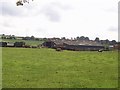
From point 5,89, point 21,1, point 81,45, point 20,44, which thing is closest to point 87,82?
point 5,89

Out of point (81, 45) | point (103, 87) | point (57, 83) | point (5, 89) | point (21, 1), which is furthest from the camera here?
point (81, 45)

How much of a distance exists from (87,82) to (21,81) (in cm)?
494

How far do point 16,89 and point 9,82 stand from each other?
310cm

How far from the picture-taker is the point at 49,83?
72.9 feet

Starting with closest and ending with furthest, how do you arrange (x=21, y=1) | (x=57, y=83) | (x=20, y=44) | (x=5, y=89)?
1. (x=21, y=1)
2. (x=5, y=89)
3. (x=57, y=83)
4. (x=20, y=44)

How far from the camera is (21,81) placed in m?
22.9

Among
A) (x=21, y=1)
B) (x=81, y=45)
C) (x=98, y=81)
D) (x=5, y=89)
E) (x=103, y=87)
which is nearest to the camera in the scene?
(x=21, y=1)

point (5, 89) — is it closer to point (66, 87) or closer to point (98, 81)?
point (66, 87)

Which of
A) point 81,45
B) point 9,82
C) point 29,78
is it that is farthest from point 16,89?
point 81,45

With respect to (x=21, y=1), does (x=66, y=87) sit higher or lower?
lower

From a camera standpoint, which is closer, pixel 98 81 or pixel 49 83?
pixel 49 83

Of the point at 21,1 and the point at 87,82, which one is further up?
the point at 21,1

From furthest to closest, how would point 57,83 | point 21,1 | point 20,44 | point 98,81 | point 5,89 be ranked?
point 20,44, point 98,81, point 57,83, point 5,89, point 21,1

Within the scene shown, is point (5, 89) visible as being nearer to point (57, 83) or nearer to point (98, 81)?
point (57, 83)
